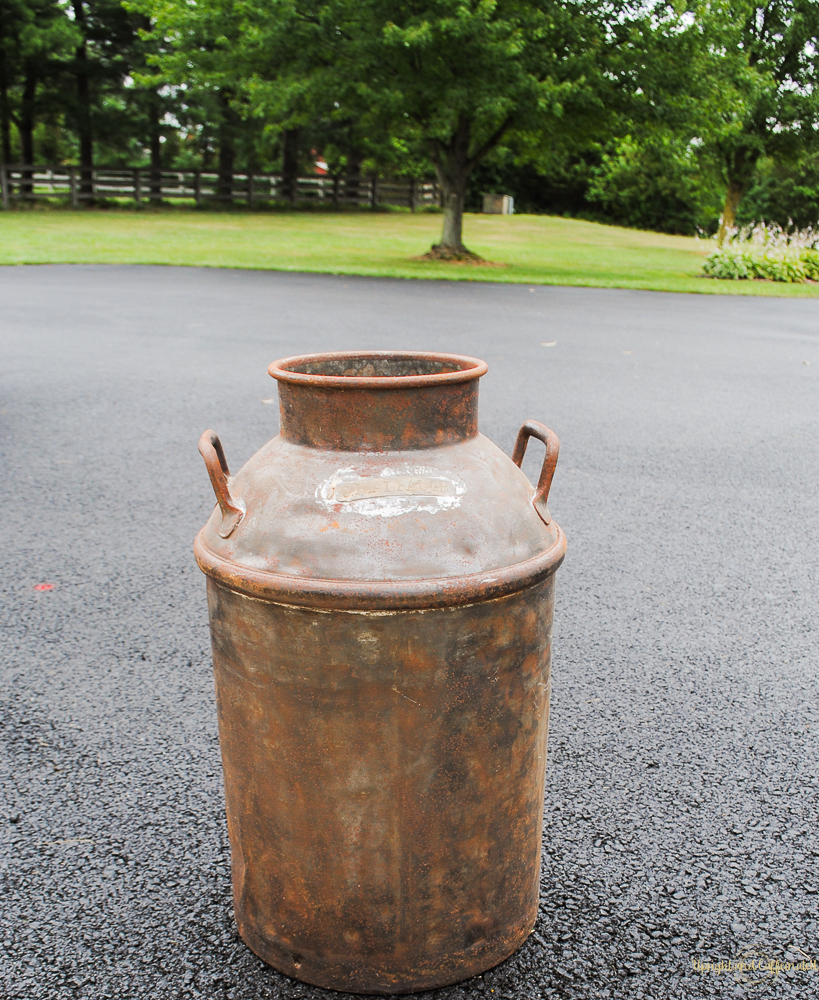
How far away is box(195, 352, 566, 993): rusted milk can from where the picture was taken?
1.86 meters

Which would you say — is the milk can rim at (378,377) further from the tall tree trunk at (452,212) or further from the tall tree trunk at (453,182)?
the tall tree trunk at (452,212)

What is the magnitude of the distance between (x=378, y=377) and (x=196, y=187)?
117 feet

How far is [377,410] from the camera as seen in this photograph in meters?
1.94

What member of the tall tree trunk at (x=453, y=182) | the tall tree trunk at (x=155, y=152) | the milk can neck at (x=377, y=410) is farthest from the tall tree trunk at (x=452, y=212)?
the milk can neck at (x=377, y=410)

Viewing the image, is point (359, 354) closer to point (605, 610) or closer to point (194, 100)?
point (605, 610)

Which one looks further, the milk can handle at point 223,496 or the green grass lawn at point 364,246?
the green grass lawn at point 364,246

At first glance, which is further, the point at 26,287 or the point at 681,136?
the point at 681,136

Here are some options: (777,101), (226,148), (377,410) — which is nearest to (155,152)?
(226,148)

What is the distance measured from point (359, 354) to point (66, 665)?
206 cm

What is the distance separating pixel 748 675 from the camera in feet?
11.8

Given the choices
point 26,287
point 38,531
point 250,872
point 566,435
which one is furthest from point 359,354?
point 26,287

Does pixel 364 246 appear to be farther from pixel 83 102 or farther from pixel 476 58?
pixel 83 102

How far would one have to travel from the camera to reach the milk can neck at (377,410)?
1930 millimetres

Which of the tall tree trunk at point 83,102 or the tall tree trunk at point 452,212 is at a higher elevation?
the tall tree trunk at point 83,102
